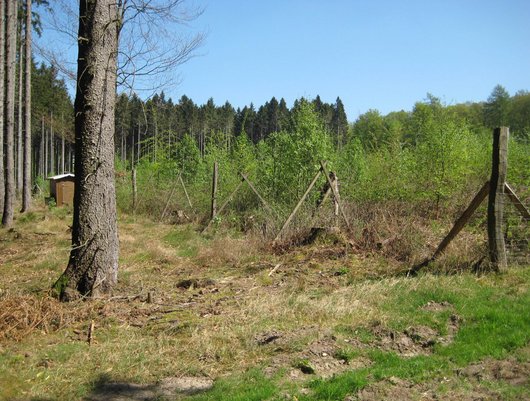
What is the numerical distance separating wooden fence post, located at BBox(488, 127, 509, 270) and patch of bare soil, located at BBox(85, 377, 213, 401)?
5.36m

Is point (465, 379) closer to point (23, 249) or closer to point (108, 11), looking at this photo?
point (108, 11)

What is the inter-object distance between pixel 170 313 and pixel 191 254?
4.70 meters

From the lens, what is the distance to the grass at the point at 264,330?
14.3 feet

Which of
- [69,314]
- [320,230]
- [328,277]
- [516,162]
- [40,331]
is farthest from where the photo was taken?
[320,230]

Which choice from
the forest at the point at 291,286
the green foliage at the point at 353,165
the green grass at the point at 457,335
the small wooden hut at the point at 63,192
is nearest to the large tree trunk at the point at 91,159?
the forest at the point at 291,286

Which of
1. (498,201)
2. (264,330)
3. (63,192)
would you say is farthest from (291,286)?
(63,192)

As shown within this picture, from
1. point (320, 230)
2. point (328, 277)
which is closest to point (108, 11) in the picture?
point (328, 277)

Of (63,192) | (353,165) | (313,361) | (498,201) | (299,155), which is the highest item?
(299,155)

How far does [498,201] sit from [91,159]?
21.4 feet

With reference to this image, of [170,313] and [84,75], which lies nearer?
[170,313]

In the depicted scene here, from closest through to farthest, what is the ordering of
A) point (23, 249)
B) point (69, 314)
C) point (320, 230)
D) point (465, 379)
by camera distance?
1. point (465, 379)
2. point (69, 314)
3. point (320, 230)
4. point (23, 249)

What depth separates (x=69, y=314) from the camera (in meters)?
6.16

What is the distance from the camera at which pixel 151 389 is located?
14.4ft

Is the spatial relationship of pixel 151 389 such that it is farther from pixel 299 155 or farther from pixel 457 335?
pixel 299 155
